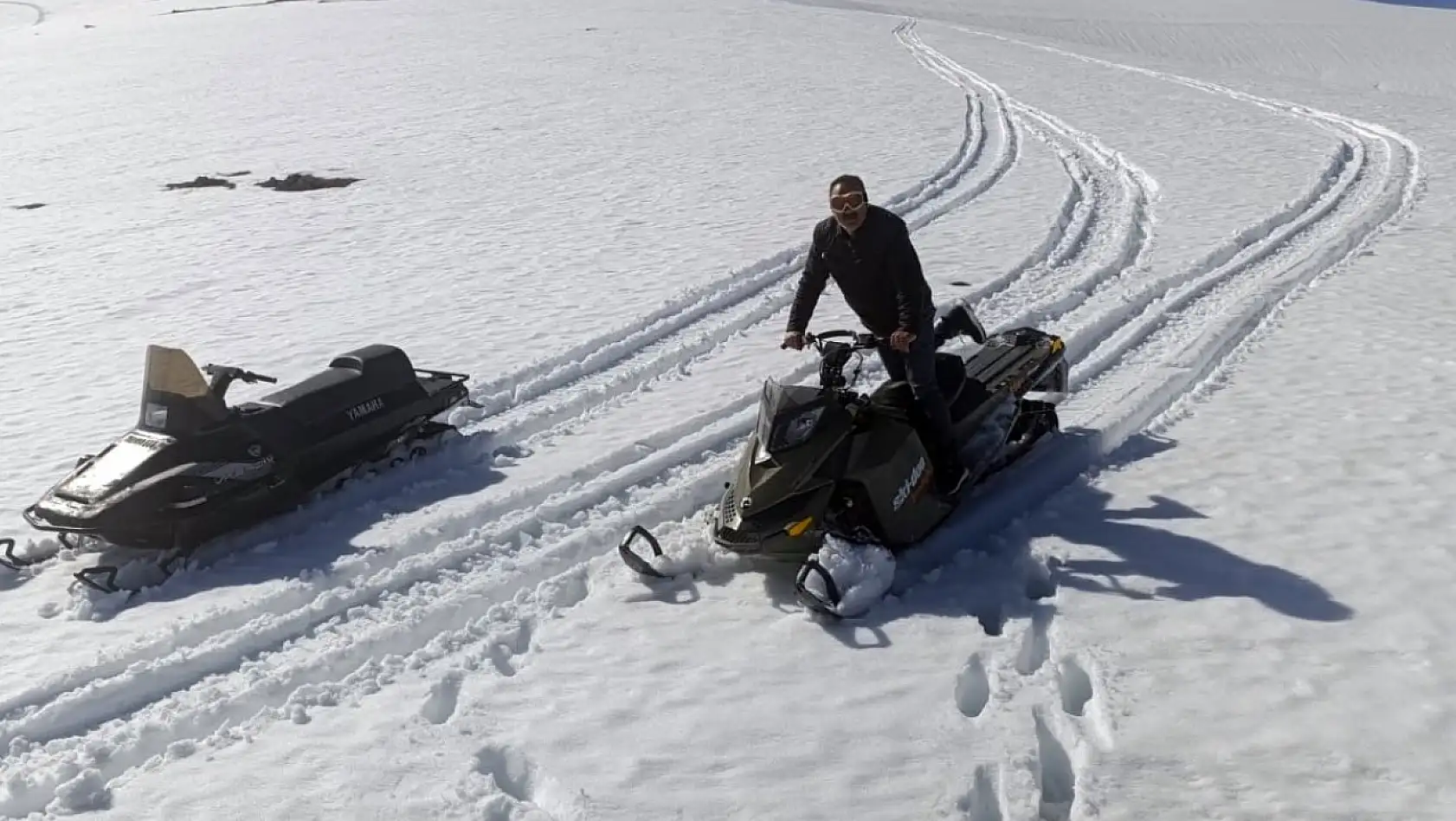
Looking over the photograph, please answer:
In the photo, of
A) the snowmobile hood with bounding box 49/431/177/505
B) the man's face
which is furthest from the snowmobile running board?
the snowmobile hood with bounding box 49/431/177/505

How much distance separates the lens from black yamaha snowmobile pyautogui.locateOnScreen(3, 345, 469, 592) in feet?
21.6

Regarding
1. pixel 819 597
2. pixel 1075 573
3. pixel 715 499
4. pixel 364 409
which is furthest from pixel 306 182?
pixel 1075 573

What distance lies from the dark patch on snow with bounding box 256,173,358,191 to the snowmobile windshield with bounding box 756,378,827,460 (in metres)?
16.1

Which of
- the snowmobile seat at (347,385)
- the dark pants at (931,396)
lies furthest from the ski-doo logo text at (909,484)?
the snowmobile seat at (347,385)

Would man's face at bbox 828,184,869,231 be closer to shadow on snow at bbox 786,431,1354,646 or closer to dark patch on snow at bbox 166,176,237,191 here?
shadow on snow at bbox 786,431,1354,646

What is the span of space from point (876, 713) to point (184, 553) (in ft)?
13.8

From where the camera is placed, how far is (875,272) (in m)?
6.27

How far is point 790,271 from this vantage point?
42.1 ft

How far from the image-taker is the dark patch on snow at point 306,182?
20156mm

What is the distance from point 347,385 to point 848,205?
3898 millimetres

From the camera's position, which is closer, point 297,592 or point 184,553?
point 297,592

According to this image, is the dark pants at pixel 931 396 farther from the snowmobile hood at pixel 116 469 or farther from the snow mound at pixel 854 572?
the snowmobile hood at pixel 116 469

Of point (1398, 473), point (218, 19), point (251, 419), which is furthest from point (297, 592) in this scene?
point (218, 19)

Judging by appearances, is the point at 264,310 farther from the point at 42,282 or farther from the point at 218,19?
the point at 218,19
